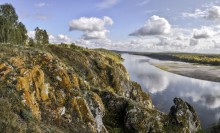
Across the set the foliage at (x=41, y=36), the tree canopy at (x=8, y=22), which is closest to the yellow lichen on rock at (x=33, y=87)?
the tree canopy at (x=8, y=22)

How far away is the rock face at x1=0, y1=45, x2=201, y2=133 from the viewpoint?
54.3ft

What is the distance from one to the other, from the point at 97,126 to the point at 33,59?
9915mm

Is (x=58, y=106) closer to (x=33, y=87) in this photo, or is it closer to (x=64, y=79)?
(x=33, y=87)

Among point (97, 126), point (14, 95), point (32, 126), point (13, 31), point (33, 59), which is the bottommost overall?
point (97, 126)

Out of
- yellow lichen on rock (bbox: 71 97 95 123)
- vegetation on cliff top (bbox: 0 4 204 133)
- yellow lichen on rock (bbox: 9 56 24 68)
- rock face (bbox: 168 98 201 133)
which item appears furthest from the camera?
rock face (bbox: 168 98 201 133)

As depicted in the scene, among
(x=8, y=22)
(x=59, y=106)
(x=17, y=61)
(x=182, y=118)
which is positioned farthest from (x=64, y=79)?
(x=8, y=22)

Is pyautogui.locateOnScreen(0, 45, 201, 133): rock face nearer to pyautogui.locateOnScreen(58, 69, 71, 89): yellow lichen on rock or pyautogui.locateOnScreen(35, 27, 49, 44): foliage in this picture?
pyautogui.locateOnScreen(58, 69, 71, 89): yellow lichen on rock

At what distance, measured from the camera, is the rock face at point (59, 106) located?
54.3 ft

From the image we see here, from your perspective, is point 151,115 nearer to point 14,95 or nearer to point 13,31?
point 14,95

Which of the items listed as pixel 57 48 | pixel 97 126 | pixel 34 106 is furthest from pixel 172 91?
pixel 34 106

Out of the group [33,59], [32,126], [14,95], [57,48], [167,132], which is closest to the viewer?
[32,126]

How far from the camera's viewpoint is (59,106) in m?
21.0

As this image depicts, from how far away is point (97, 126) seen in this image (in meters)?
23.5

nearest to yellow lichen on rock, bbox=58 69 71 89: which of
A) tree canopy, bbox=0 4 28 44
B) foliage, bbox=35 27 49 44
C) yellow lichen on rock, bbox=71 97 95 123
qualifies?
yellow lichen on rock, bbox=71 97 95 123
